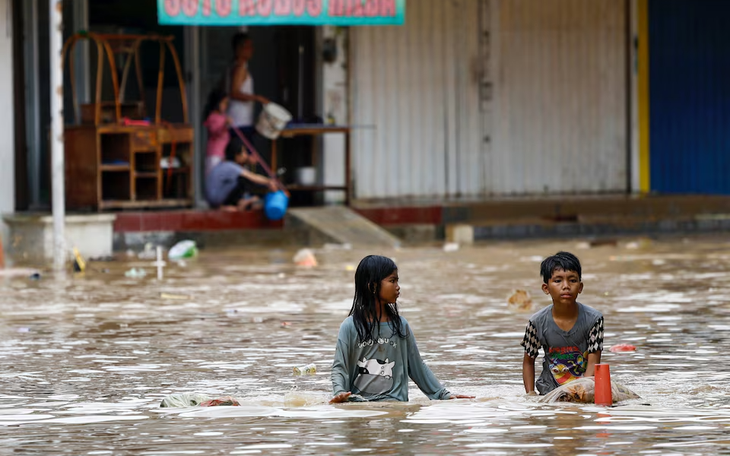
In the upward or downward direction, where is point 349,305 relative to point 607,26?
downward

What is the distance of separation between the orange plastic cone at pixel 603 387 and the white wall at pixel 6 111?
10.4 m

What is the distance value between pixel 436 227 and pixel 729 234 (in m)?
3.60

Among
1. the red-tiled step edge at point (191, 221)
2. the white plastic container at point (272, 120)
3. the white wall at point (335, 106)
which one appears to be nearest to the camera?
the red-tiled step edge at point (191, 221)

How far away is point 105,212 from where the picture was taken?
16.0 meters

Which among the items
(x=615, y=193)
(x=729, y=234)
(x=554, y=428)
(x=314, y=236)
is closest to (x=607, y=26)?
(x=615, y=193)

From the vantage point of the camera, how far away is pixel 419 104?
18.8m

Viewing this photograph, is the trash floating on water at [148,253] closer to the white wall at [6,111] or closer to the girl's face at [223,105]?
the white wall at [6,111]

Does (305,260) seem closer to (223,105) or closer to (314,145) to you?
(223,105)

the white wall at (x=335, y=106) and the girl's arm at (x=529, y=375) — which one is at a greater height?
the white wall at (x=335, y=106)

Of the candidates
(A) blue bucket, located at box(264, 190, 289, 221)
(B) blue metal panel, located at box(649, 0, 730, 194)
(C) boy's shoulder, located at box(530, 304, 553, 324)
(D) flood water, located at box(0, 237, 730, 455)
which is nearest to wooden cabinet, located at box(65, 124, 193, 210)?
(A) blue bucket, located at box(264, 190, 289, 221)

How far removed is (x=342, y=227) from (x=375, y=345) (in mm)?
10154

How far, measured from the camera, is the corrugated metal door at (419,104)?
18359mm

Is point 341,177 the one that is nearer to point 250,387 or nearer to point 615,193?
point 615,193

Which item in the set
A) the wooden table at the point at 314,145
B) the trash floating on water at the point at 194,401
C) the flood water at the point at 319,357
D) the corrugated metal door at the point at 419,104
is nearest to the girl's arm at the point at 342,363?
the flood water at the point at 319,357
